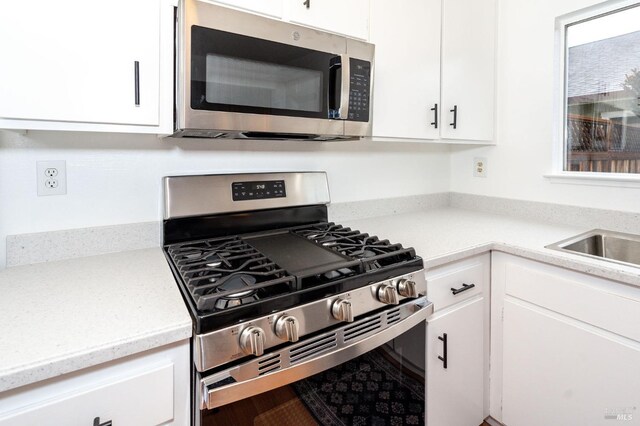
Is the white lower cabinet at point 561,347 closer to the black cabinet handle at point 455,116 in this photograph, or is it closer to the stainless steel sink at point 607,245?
the stainless steel sink at point 607,245

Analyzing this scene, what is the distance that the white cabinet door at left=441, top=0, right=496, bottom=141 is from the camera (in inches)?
65.9

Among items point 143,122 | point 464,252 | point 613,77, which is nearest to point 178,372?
point 143,122

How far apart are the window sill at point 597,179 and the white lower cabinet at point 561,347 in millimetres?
633

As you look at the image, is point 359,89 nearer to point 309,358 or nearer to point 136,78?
point 136,78

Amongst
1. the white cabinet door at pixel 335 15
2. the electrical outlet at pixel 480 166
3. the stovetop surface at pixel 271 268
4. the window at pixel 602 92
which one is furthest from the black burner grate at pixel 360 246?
the window at pixel 602 92

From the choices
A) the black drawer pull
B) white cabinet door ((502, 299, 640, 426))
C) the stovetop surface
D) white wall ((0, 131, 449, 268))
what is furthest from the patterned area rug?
white wall ((0, 131, 449, 268))

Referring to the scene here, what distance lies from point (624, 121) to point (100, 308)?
2.13 metres

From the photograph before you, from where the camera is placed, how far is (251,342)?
74cm

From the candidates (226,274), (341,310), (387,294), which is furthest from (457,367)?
(226,274)

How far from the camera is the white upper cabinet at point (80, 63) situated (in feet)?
2.77

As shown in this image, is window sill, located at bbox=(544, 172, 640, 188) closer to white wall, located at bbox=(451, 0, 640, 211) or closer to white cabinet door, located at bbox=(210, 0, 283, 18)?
white wall, located at bbox=(451, 0, 640, 211)

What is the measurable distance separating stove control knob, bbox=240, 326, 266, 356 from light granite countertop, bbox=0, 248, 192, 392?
117mm

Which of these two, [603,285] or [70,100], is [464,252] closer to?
[603,285]

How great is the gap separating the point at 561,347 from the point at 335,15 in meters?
1.46
